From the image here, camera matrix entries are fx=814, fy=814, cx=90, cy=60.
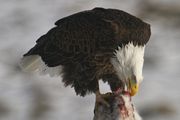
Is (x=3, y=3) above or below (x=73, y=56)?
below

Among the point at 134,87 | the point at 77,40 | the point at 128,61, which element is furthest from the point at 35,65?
the point at 134,87

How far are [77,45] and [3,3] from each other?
550cm

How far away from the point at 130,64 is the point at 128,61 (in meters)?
0.05

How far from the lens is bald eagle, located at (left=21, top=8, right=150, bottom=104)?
280 inches

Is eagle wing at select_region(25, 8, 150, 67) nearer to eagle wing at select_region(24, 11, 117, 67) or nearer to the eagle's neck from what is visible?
eagle wing at select_region(24, 11, 117, 67)

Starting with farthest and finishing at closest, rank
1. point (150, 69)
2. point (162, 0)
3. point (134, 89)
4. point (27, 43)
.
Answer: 1. point (162, 0)
2. point (27, 43)
3. point (150, 69)
4. point (134, 89)

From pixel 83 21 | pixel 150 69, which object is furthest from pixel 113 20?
pixel 150 69

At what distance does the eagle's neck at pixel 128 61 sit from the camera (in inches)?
263

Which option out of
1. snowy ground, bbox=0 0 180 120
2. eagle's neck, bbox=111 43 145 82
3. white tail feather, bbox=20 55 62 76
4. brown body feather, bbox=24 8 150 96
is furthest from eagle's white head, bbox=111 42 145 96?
snowy ground, bbox=0 0 180 120

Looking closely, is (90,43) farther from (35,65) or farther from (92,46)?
(35,65)

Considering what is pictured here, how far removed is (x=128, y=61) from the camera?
266 inches

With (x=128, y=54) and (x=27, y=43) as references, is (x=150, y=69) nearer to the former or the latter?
(x=27, y=43)

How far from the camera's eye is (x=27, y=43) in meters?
11.2

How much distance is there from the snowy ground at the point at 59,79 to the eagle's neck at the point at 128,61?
7.48 feet
